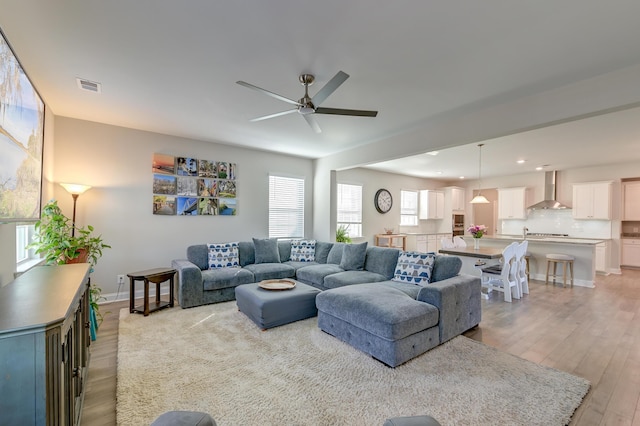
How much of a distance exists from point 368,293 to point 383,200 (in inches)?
211

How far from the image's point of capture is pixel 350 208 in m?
7.38

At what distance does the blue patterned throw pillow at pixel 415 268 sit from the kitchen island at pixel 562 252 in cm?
179

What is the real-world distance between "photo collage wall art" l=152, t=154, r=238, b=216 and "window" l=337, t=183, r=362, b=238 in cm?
286

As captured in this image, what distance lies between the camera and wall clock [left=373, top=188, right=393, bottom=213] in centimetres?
789

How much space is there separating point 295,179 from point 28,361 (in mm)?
5348

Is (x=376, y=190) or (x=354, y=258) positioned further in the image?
(x=376, y=190)

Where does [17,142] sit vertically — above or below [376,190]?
below

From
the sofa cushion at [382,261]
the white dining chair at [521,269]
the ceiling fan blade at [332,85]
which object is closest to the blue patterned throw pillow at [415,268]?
the sofa cushion at [382,261]

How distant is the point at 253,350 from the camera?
2.76 m

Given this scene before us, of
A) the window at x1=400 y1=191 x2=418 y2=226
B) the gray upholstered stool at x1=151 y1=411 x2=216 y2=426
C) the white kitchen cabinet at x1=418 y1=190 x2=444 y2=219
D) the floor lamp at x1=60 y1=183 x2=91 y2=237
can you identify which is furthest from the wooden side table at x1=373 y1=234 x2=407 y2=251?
the gray upholstered stool at x1=151 y1=411 x2=216 y2=426

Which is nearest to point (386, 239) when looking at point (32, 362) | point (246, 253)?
point (246, 253)

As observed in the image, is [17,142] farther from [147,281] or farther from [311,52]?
[311,52]

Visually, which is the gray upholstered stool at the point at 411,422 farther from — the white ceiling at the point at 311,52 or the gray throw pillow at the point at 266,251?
the gray throw pillow at the point at 266,251

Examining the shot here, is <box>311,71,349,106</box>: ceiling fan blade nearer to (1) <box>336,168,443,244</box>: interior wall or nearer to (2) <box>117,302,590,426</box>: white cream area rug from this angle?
(2) <box>117,302,590,426</box>: white cream area rug
